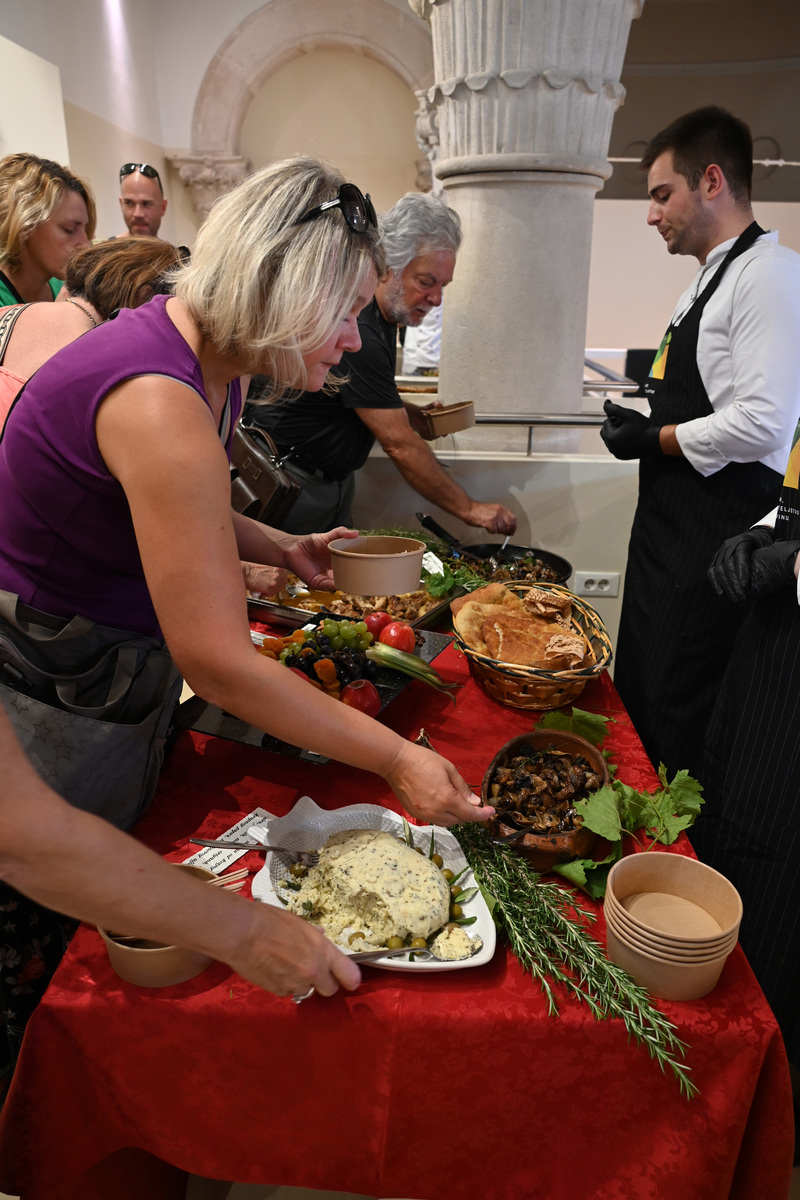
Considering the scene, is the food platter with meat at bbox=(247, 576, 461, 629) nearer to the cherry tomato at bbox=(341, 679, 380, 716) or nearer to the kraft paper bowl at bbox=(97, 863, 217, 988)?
the cherry tomato at bbox=(341, 679, 380, 716)

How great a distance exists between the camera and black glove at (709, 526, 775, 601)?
6.03 ft

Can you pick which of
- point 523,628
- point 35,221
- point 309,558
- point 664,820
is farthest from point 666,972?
point 35,221

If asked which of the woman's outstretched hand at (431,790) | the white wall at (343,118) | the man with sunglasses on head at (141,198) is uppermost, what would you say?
the white wall at (343,118)

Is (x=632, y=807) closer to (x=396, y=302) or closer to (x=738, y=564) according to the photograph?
(x=738, y=564)

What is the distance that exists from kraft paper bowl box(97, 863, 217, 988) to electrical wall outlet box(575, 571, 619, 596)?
2924 millimetres

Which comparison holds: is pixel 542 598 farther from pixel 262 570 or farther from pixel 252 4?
pixel 252 4

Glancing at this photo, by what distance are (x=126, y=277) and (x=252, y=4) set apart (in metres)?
7.58

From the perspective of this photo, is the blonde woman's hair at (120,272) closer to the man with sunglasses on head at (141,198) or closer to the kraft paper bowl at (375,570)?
the kraft paper bowl at (375,570)

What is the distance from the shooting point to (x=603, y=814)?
3.82 ft

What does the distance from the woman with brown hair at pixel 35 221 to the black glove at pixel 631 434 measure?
6.24ft

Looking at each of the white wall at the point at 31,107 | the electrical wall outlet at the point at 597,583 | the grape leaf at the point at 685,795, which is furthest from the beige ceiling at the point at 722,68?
the grape leaf at the point at 685,795

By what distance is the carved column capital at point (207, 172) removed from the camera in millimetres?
8008

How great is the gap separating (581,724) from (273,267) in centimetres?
100

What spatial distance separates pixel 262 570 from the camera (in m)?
2.05
